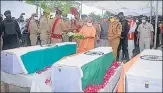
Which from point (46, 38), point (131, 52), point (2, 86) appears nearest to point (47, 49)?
point (2, 86)

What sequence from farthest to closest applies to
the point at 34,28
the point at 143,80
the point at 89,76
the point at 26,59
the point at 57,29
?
the point at 34,28 → the point at 57,29 → the point at 26,59 → the point at 89,76 → the point at 143,80

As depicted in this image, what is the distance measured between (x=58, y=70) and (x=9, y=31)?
154 inches

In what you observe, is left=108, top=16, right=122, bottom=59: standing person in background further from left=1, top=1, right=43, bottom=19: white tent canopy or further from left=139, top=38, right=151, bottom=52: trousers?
left=1, top=1, right=43, bottom=19: white tent canopy

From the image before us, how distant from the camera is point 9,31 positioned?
24.2ft

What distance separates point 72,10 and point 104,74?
16.8ft

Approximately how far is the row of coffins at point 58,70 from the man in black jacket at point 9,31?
5.81 feet

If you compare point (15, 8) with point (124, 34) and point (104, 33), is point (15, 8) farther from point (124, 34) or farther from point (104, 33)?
point (124, 34)

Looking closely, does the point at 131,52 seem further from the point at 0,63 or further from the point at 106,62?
the point at 0,63

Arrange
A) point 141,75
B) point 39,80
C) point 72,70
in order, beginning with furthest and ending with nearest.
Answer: point 39,80
point 72,70
point 141,75

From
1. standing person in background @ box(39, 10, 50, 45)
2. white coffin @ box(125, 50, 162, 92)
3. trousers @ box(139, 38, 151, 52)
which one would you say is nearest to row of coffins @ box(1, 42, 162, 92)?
white coffin @ box(125, 50, 162, 92)

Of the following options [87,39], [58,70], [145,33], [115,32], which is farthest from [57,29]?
[58,70]

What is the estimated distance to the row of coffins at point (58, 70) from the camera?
A: 12.6 feet

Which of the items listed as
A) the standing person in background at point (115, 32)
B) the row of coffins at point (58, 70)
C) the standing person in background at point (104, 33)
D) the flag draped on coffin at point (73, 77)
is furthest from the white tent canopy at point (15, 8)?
the flag draped on coffin at point (73, 77)

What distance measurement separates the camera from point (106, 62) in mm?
5434
